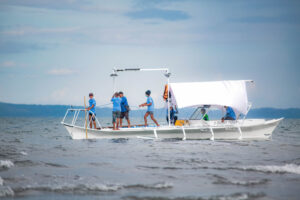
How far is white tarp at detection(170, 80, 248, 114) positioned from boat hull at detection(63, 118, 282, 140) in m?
1.22

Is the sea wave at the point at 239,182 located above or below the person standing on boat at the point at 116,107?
below

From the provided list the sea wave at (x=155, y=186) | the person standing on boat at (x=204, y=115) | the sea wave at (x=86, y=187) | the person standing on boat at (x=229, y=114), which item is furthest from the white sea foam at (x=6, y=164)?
the person standing on boat at (x=229, y=114)

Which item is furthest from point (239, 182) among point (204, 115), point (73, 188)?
point (204, 115)

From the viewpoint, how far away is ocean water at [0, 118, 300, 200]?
32.4 ft

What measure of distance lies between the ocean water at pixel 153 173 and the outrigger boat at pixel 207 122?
235 centimetres

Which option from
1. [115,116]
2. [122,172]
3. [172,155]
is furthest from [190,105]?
[122,172]

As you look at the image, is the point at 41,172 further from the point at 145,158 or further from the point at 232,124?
the point at 232,124

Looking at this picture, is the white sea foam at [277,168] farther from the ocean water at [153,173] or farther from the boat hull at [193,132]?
the boat hull at [193,132]

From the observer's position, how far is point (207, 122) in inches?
898

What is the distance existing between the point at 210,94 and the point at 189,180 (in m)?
12.2

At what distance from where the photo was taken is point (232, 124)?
2261cm

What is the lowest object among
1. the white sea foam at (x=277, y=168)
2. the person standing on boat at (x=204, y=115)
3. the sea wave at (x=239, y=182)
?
the sea wave at (x=239, y=182)

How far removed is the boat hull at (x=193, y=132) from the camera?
72.0ft

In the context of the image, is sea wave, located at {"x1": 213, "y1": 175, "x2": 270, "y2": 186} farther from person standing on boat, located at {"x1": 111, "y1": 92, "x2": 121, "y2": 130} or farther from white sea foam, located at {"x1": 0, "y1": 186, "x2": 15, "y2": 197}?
person standing on boat, located at {"x1": 111, "y1": 92, "x2": 121, "y2": 130}
